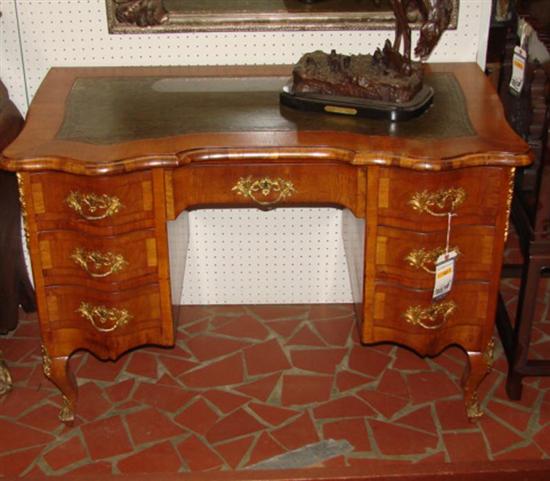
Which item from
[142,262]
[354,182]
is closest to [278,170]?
[354,182]

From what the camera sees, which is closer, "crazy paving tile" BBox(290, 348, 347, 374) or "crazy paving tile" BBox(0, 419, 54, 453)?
"crazy paving tile" BBox(0, 419, 54, 453)

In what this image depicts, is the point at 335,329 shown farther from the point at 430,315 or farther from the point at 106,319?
the point at 106,319

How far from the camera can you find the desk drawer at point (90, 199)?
246cm

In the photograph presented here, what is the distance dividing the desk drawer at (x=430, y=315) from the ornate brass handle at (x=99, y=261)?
764mm

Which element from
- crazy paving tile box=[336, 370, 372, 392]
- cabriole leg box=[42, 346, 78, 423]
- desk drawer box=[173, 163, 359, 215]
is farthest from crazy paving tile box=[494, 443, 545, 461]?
cabriole leg box=[42, 346, 78, 423]

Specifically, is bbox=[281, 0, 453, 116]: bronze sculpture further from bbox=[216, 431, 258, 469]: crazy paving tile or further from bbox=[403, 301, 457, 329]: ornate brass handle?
bbox=[216, 431, 258, 469]: crazy paving tile

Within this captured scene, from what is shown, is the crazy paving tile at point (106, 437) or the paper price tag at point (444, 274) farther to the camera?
the crazy paving tile at point (106, 437)

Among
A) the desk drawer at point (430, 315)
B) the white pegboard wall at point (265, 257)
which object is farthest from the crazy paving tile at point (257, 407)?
the desk drawer at point (430, 315)

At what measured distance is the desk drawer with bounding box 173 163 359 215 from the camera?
99.0 inches

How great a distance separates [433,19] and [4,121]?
1399 mm

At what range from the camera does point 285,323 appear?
11.2ft

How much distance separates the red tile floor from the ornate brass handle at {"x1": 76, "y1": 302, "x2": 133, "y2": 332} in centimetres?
42

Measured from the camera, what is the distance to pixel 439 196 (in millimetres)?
2480

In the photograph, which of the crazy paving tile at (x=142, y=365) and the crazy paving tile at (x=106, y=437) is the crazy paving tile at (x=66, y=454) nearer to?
the crazy paving tile at (x=106, y=437)
